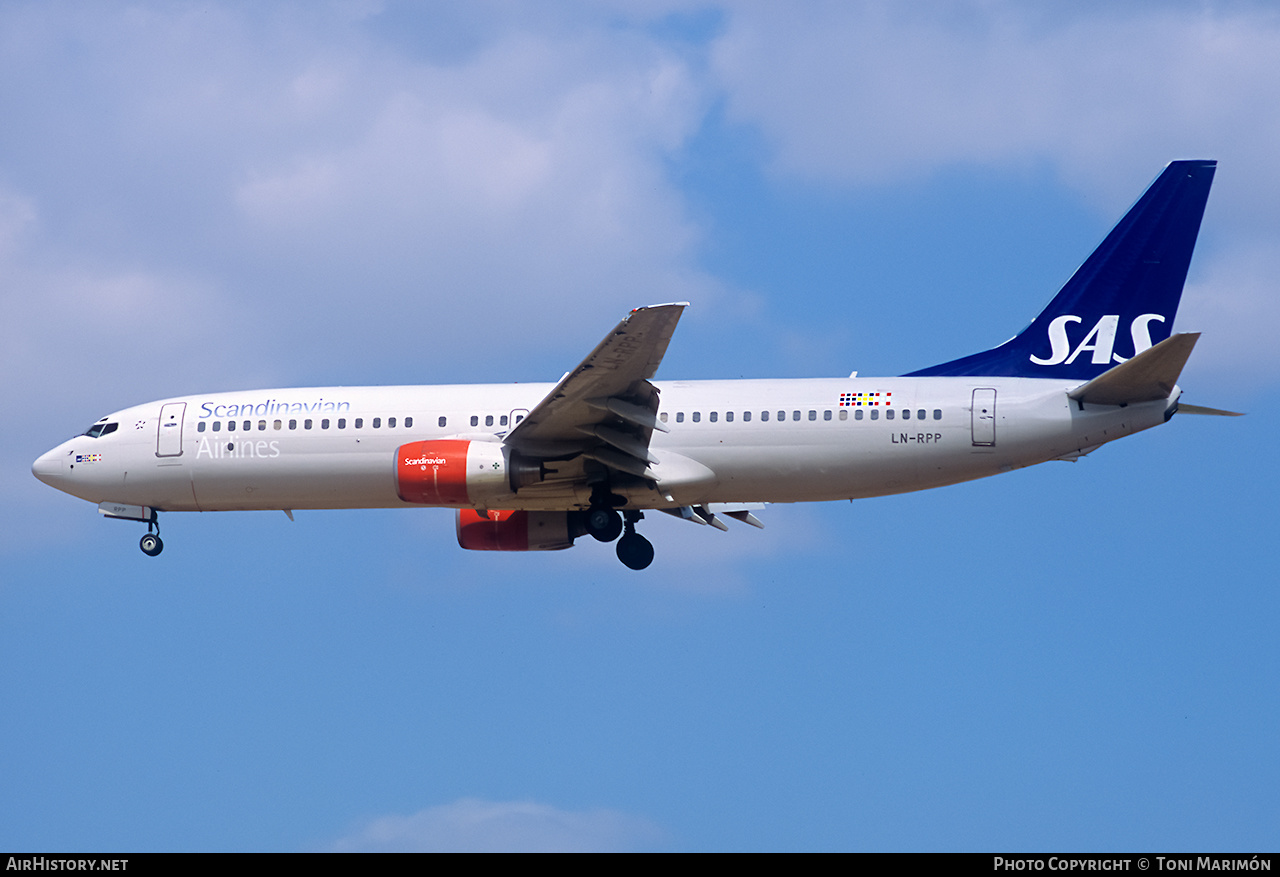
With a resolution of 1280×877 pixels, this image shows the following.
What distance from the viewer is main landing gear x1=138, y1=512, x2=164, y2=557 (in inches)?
1348

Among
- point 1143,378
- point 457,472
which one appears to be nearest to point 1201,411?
point 1143,378

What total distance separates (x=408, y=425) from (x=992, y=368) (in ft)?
39.9

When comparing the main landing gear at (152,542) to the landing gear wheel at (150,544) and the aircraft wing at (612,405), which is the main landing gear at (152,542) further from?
the aircraft wing at (612,405)

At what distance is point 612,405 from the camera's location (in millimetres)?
29938

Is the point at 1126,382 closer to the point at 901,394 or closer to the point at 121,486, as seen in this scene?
the point at 901,394

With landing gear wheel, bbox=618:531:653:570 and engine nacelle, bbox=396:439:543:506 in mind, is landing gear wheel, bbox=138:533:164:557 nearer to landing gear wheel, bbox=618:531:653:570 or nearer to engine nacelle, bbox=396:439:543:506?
engine nacelle, bbox=396:439:543:506

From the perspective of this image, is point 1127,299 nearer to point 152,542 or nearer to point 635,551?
point 635,551

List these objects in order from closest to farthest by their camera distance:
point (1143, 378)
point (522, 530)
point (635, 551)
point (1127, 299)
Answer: point (1143, 378), point (1127, 299), point (635, 551), point (522, 530)

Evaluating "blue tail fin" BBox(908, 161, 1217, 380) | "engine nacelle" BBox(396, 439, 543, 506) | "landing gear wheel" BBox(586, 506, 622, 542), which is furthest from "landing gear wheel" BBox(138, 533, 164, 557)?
"blue tail fin" BBox(908, 161, 1217, 380)

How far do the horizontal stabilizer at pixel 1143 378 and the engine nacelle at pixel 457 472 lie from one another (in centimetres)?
1091

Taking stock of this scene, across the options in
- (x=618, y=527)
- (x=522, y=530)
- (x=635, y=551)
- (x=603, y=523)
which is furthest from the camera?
(x=522, y=530)

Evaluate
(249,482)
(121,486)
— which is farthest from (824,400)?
(121,486)

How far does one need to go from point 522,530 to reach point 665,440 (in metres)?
5.22

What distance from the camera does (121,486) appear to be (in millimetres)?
34062
